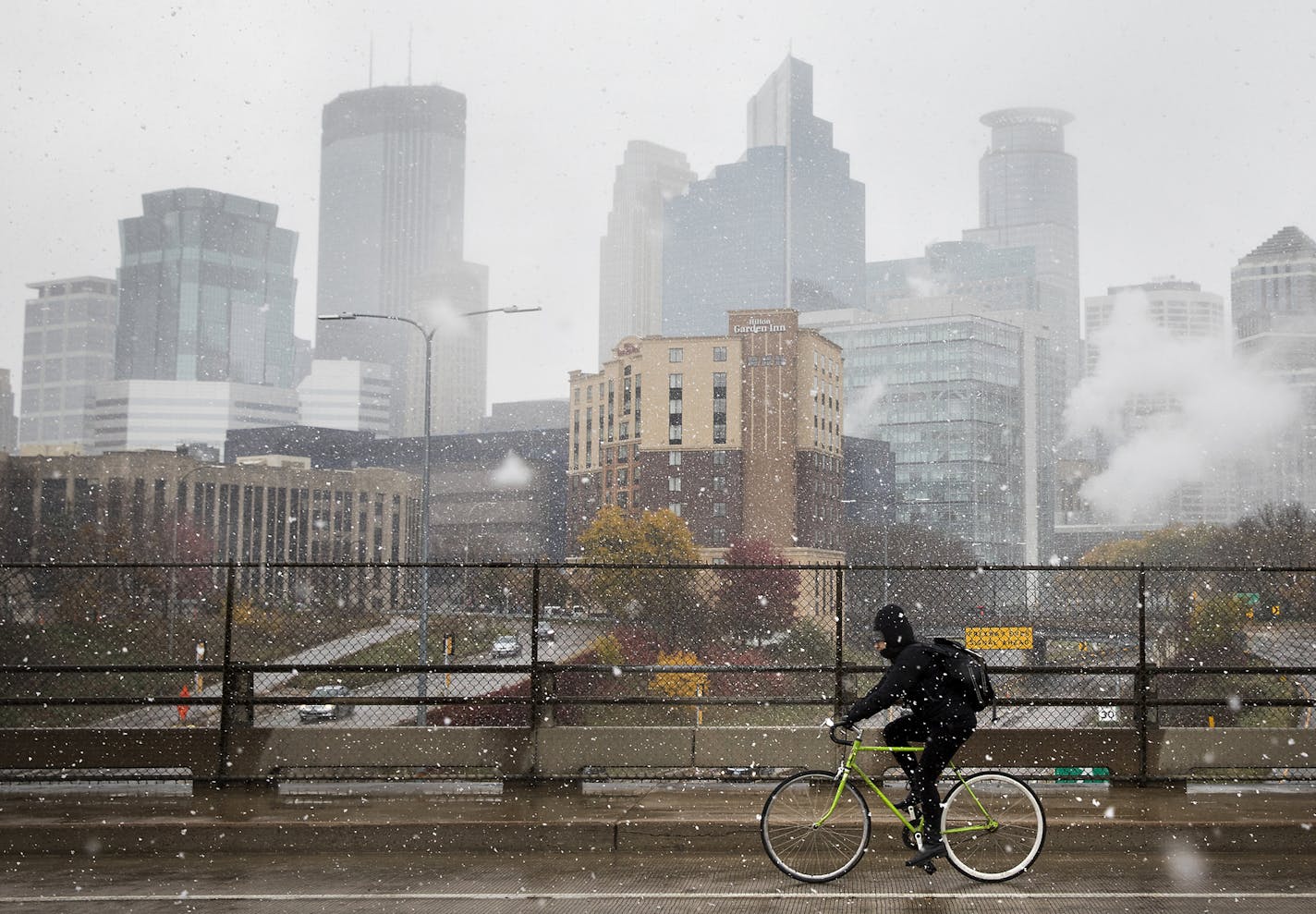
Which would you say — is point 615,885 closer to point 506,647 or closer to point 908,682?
point 908,682

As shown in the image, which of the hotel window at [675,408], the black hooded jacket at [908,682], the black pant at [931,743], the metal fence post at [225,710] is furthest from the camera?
the hotel window at [675,408]

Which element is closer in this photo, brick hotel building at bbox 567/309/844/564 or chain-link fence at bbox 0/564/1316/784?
chain-link fence at bbox 0/564/1316/784

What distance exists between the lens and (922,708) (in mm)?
8273

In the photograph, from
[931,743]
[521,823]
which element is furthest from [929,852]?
[521,823]

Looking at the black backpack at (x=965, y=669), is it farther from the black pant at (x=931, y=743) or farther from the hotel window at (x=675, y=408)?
the hotel window at (x=675, y=408)

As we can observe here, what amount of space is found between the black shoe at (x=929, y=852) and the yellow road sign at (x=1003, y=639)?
5.75 meters

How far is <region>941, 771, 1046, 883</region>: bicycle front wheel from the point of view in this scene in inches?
331

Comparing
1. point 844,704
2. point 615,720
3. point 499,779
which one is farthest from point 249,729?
point 615,720

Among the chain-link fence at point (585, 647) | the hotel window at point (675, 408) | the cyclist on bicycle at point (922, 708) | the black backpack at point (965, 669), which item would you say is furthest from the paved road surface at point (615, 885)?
the hotel window at point (675, 408)

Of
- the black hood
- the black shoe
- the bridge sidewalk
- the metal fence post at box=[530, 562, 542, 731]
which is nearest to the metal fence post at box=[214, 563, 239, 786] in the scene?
the bridge sidewalk

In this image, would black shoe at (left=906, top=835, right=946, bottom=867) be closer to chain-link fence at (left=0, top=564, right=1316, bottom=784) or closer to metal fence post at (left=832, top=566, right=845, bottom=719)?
metal fence post at (left=832, top=566, right=845, bottom=719)

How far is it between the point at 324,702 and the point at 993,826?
6172 millimetres

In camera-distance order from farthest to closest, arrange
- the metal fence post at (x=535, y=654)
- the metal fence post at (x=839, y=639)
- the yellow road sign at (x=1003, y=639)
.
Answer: the yellow road sign at (x=1003, y=639) < the metal fence post at (x=535, y=654) < the metal fence post at (x=839, y=639)

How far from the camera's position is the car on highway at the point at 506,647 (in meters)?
15.9
